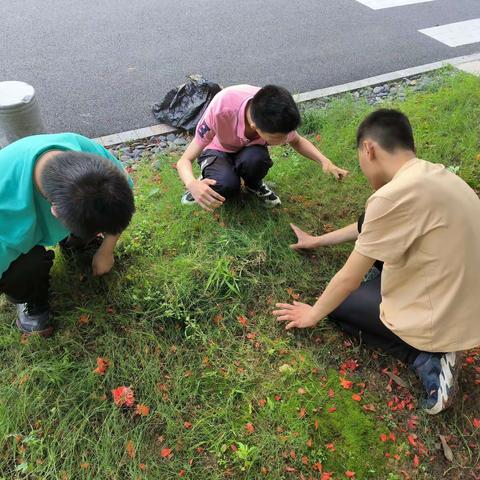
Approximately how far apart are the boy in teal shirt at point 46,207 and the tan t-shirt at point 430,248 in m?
1.15

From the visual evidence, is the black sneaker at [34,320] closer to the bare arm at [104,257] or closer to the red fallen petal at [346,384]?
the bare arm at [104,257]

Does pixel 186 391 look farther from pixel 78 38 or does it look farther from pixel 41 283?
pixel 78 38

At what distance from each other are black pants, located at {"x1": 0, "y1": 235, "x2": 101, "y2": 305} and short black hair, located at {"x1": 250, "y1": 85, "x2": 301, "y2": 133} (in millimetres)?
1459

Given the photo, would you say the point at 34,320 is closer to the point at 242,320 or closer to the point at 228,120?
the point at 242,320

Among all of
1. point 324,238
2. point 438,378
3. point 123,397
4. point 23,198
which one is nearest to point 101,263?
point 23,198

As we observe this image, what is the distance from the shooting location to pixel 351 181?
369 cm

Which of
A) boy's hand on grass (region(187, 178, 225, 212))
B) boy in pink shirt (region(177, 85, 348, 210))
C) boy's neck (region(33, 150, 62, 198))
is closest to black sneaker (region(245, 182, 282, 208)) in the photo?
boy in pink shirt (region(177, 85, 348, 210))

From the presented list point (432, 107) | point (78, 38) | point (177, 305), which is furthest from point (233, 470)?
point (78, 38)

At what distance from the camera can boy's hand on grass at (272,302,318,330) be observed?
244 cm

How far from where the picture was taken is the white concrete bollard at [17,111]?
122 inches

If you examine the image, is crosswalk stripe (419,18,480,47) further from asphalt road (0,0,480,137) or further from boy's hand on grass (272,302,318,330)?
boy's hand on grass (272,302,318,330)

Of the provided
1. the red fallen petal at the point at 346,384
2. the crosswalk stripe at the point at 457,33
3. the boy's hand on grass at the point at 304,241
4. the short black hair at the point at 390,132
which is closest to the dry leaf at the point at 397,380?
the red fallen petal at the point at 346,384

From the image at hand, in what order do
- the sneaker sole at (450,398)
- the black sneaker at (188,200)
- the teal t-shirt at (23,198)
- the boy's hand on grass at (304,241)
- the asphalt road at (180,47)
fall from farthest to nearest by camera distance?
the asphalt road at (180,47), the black sneaker at (188,200), the boy's hand on grass at (304,241), the sneaker sole at (450,398), the teal t-shirt at (23,198)

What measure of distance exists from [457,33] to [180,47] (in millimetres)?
4205
